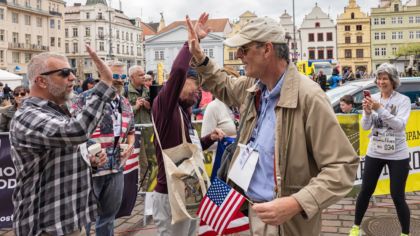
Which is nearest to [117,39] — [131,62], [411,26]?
[131,62]

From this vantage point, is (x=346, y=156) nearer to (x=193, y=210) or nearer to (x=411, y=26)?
(x=193, y=210)

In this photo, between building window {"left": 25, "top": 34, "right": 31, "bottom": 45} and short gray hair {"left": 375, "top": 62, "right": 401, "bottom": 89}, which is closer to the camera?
short gray hair {"left": 375, "top": 62, "right": 401, "bottom": 89}

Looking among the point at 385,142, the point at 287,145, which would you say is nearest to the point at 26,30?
the point at 385,142

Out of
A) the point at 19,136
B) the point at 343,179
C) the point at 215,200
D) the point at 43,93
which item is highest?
the point at 43,93

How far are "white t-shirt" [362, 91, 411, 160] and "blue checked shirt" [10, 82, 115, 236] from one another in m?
3.40

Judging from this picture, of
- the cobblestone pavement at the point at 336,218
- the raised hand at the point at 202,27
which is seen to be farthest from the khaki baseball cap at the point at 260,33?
the cobblestone pavement at the point at 336,218

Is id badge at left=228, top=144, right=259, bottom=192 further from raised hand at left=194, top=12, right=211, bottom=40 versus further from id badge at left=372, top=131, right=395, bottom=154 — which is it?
id badge at left=372, top=131, right=395, bottom=154

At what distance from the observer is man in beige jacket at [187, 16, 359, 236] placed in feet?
7.06

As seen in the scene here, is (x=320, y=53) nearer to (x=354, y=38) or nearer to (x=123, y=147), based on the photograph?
(x=354, y=38)

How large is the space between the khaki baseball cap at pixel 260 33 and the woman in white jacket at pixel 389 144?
2707 millimetres

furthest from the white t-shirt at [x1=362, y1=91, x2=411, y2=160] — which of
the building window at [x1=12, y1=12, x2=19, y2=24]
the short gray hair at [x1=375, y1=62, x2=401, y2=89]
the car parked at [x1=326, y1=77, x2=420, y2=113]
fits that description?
the building window at [x1=12, y1=12, x2=19, y2=24]

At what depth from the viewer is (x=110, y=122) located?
446 cm

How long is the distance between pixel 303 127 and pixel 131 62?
11462 cm

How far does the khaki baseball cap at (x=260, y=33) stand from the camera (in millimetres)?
2371
